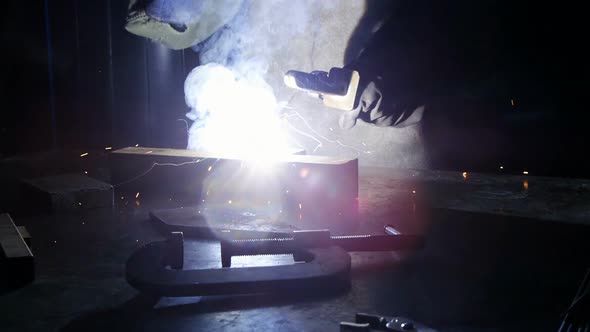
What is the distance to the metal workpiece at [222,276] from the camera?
2.04 metres

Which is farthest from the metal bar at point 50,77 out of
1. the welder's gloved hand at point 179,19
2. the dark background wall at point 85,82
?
the welder's gloved hand at point 179,19

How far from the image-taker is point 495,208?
3.67 meters

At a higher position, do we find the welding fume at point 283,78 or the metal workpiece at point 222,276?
the welding fume at point 283,78

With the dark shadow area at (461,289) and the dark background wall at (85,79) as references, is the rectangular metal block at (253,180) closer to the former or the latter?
the dark shadow area at (461,289)

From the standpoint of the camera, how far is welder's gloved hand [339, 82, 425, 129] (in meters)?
4.89

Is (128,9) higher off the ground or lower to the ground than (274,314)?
higher

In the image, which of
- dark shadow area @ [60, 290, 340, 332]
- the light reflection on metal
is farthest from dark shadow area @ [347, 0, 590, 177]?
dark shadow area @ [60, 290, 340, 332]

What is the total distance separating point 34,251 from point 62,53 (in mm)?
4615

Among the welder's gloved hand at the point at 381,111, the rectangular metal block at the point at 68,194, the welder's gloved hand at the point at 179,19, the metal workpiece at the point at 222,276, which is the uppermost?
the welder's gloved hand at the point at 179,19

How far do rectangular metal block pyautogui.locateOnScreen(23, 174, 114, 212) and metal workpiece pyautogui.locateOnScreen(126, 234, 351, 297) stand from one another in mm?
1666

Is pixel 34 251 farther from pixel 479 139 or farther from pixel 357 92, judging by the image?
pixel 479 139

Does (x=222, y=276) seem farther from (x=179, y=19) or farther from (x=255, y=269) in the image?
(x=179, y=19)

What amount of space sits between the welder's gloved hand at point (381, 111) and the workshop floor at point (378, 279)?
1471 millimetres

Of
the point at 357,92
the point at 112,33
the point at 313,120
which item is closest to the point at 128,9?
the point at 112,33
